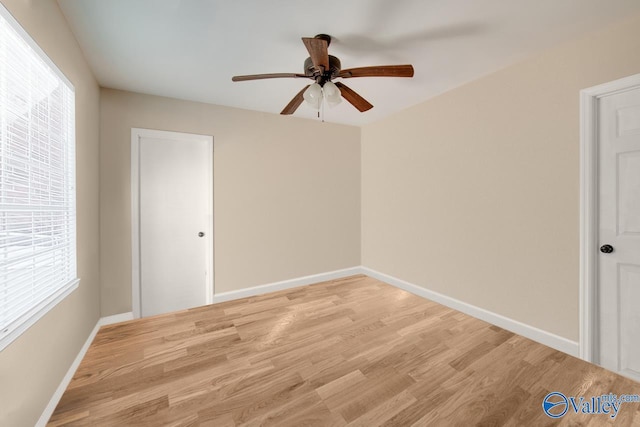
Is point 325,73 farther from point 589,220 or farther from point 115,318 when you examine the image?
point 115,318

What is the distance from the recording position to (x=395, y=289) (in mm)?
3572

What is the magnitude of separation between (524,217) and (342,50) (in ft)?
7.18

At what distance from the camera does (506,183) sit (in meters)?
2.44

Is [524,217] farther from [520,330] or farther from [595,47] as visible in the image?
[595,47]

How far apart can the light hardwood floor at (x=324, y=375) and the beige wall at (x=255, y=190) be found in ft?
2.65

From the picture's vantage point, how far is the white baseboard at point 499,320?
2076 millimetres

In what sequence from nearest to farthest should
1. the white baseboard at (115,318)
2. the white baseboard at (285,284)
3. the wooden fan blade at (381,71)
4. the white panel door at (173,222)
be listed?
the wooden fan blade at (381,71)
the white baseboard at (115,318)
the white panel door at (173,222)
the white baseboard at (285,284)

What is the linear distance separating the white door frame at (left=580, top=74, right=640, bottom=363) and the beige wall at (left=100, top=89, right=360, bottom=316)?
2.75 meters

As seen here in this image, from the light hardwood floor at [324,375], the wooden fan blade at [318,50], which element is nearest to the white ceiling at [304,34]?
the wooden fan blade at [318,50]

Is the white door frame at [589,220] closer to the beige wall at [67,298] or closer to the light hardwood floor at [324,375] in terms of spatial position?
the light hardwood floor at [324,375]

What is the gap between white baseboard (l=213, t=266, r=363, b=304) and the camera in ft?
10.7

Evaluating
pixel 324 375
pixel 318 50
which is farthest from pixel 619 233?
pixel 318 50

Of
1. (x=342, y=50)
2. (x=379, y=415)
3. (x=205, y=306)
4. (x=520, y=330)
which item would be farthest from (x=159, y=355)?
(x=520, y=330)

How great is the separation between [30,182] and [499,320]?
12.3 ft
